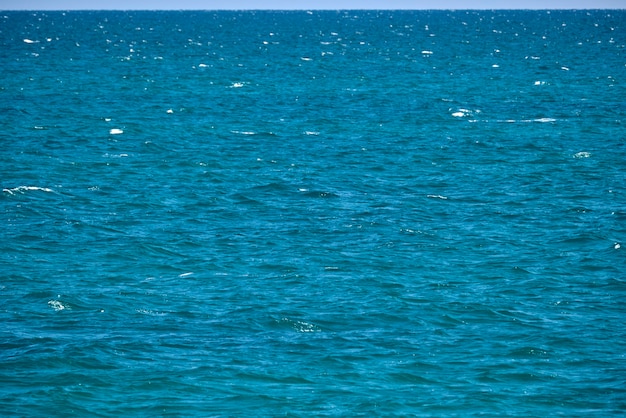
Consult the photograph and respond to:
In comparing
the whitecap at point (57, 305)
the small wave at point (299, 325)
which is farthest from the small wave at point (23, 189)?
the small wave at point (299, 325)

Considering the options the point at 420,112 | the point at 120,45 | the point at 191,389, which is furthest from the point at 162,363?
the point at 120,45

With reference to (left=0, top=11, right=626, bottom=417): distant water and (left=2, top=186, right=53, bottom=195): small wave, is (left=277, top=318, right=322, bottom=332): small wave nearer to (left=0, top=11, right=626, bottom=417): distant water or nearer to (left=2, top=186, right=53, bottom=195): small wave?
(left=0, top=11, right=626, bottom=417): distant water

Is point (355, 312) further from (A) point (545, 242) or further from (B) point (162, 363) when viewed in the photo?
(A) point (545, 242)

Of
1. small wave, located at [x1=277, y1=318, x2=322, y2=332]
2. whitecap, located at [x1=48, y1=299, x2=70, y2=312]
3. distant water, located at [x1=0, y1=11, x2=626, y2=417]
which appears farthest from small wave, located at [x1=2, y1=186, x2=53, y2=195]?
small wave, located at [x1=277, y1=318, x2=322, y2=332]

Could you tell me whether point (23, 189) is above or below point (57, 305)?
above

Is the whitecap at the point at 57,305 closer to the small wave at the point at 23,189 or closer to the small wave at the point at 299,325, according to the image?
the small wave at the point at 299,325

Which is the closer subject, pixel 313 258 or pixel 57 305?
pixel 57 305

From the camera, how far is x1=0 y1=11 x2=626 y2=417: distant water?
20.0m

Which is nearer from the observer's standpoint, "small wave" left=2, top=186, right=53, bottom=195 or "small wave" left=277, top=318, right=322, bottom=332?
"small wave" left=277, top=318, right=322, bottom=332

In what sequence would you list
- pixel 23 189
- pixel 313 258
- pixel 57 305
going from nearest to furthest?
pixel 57 305 < pixel 313 258 < pixel 23 189

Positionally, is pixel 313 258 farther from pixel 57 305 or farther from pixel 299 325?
pixel 57 305

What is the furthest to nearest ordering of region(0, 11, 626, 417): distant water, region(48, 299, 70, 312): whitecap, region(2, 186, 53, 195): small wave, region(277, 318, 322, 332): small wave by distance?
1. region(2, 186, 53, 195): small wave
2. region(48, 299, 70, 312): whitecap
3. region(277, 318, 322, 332): small wave
4. region(0, 11, 626, 417): distant water

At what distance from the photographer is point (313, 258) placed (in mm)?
29297

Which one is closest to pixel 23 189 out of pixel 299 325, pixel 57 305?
pixel 57 305
